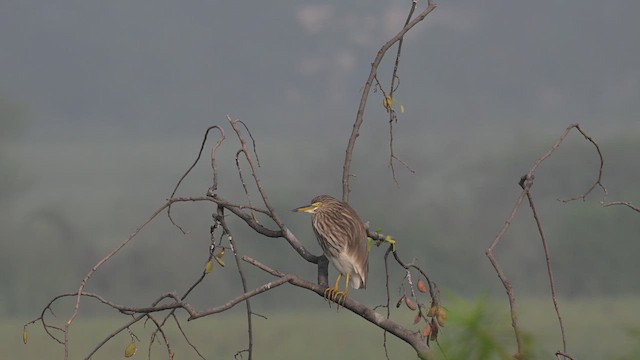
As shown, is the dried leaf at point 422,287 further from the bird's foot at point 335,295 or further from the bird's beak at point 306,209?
the bird's beak at point 306,209

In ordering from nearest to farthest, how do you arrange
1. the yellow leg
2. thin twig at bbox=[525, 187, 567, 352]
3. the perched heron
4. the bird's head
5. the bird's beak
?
thin twig at bbox=[525, 187, 567, 352] → the yellow leg → the perched heron → the bird's head → the bird's beak

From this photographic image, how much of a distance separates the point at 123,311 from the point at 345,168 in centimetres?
104

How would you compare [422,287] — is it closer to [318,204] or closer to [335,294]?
[335,294]

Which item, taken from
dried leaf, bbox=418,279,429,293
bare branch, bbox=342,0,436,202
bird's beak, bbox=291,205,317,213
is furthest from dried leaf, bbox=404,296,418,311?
bird's beak, bbox=291,205,317,213

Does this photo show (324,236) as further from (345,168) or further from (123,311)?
(123,311)

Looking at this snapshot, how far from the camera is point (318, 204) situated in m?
3.64

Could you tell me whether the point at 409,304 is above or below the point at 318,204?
below

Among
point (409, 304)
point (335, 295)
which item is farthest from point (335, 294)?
point (409, 304)

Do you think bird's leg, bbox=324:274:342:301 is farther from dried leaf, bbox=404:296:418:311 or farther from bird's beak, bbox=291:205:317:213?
bird's beak, bbox=291:205:317:213

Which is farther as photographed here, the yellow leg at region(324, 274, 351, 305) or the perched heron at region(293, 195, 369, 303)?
the perched heron at region(293, 195, 369, 303)

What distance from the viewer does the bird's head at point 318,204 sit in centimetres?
358

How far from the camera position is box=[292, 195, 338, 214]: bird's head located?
3.58 metres

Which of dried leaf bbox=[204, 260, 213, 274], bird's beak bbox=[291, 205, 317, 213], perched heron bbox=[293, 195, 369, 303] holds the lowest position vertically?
dried leaf bbox=[204, 260, 213, 274]

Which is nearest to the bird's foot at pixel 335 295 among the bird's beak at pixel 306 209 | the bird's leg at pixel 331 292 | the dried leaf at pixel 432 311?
the bird's leg at pixel 331 292
